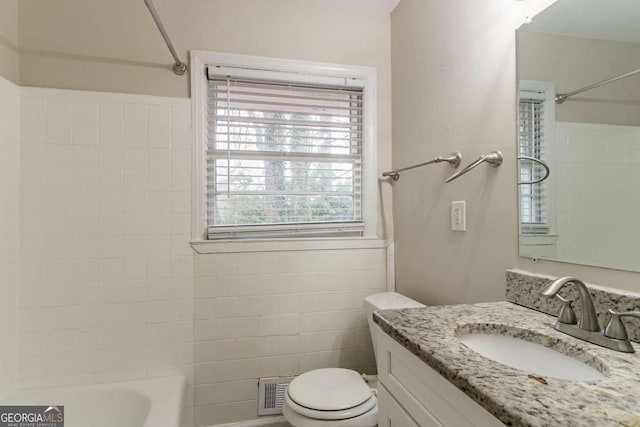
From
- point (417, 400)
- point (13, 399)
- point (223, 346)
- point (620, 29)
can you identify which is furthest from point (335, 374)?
point (620, 29)

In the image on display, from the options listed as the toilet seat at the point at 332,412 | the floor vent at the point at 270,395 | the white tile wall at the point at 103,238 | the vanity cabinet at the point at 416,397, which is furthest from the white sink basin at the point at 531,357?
the white tile wall at the point at 103,238

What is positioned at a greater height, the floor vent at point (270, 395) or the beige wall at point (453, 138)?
the beige wall at point (453, 138)

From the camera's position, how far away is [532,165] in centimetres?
101

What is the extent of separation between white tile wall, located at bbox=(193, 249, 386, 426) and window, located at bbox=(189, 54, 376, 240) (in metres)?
0.17

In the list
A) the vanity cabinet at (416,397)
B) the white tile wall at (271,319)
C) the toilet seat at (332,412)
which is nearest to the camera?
the vanity cabinet at (416,397)

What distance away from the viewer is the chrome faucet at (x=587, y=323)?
67cm

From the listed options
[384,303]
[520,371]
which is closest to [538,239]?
[520,371]

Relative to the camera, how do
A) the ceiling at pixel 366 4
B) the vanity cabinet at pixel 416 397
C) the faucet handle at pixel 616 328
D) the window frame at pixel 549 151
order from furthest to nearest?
1. the ceiling at pixel 366 4
2. the window frame at pixel 549 151
3. the faucet handle at pixel 616 328
4. the vanity cabinet at pixel 416 397

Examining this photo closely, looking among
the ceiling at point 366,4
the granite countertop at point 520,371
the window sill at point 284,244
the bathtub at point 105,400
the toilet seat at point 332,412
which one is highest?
the ceiling at point 366,4

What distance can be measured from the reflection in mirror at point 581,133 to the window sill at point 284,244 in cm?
92

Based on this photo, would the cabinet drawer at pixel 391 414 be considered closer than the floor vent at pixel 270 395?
Yes

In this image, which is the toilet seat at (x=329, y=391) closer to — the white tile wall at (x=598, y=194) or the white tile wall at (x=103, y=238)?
the white tile wall at (x=103, y=238)

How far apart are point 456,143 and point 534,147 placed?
1.23 ft

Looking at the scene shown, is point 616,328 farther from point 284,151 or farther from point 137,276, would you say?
point 137,276
